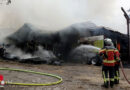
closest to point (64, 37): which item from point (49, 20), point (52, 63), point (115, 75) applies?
point (49, 20)

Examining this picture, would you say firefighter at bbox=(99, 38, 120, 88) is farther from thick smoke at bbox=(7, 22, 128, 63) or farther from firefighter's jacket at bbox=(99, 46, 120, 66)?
thick smoke at bbox=(7, 22, 128, 63)

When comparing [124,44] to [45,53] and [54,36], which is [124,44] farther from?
[45,53]

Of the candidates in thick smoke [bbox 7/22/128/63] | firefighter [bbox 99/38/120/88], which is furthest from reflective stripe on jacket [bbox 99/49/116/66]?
thick smoke [bbox 7/22/128/63]

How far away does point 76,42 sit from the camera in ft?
44.2

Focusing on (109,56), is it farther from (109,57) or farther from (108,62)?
(108,62)

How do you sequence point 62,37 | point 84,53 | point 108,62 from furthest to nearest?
point 62,37, point 84,53, point 108,62

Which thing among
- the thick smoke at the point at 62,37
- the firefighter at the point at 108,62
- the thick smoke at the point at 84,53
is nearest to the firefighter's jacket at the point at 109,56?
the firefighter at the point at 108,62

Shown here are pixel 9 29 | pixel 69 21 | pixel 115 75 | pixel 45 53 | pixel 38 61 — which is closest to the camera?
pixel 115 75

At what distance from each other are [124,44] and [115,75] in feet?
30.8

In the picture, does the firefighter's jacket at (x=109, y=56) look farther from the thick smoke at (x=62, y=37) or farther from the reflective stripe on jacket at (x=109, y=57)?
the thick smoke at (x=62, y=37)

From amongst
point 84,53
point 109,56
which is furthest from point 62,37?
point 109,56

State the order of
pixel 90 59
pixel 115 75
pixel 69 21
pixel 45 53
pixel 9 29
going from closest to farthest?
pixel 115 75, pixel 45 53, pixel 90 59, pixel 9 29, pixel 69 21

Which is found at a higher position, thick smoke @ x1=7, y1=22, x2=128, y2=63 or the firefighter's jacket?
thick smoke @ x1=7, y1=22, x2=128, y2=63

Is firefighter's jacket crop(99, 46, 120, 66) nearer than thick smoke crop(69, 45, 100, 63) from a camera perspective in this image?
Yes
